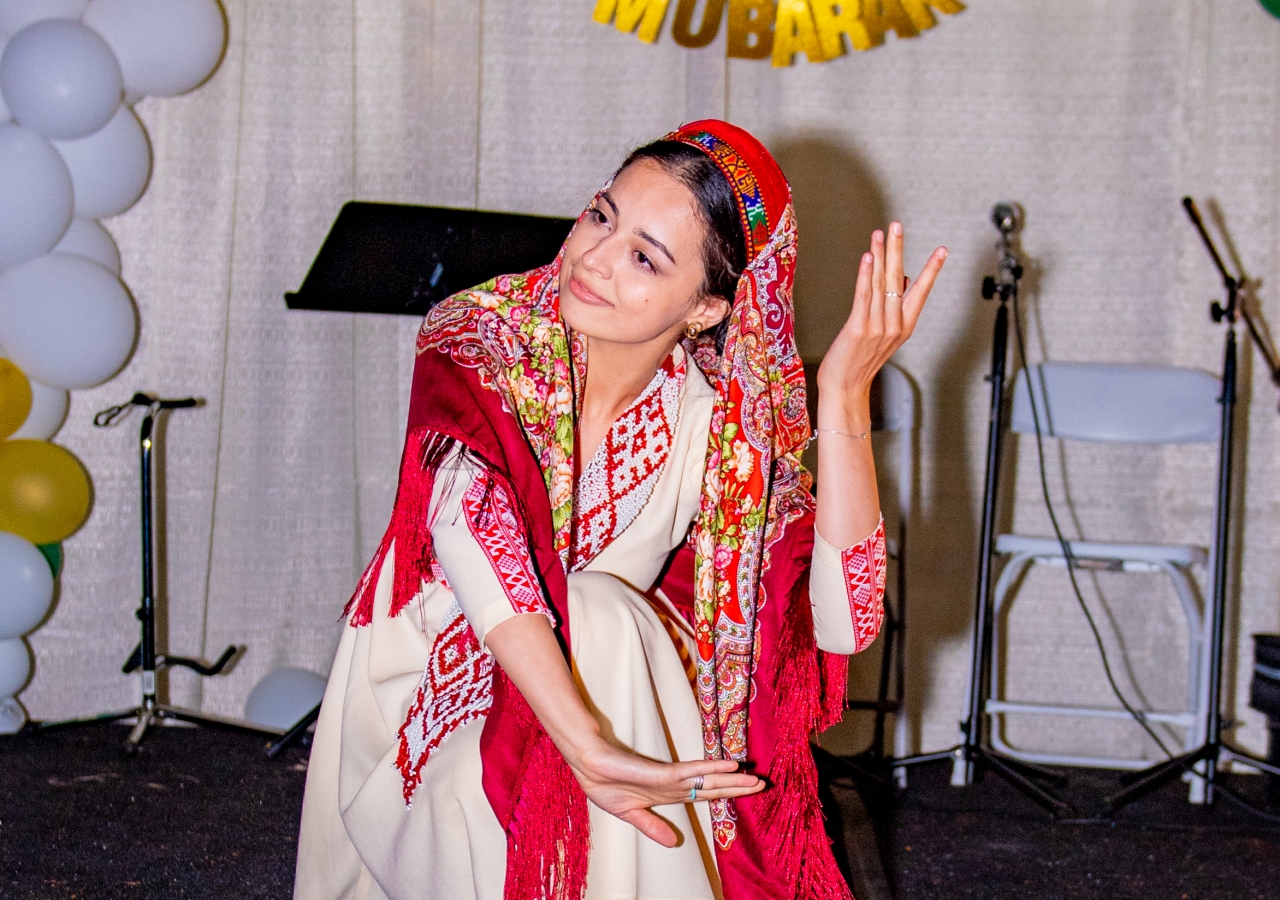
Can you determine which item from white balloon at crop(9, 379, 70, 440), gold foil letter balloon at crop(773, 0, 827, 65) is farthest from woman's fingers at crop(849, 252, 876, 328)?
white balloon at crop(9, 379, 70, 440)

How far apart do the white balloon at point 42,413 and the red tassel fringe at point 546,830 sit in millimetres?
2037

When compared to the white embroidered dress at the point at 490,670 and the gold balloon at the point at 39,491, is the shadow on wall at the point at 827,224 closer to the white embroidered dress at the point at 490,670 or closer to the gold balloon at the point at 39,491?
the white embroidered dress at the point at 490,670

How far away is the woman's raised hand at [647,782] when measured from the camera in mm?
1005

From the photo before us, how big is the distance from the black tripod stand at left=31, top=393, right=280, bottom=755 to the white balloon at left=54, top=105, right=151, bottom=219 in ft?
1.61

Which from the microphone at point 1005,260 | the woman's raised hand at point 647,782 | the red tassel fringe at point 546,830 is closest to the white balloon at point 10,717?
the red tassel fringe at point 546,830

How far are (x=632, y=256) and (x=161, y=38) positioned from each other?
6.07ft

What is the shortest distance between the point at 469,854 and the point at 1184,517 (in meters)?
2.37

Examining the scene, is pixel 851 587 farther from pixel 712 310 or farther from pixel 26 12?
pixel 26 12

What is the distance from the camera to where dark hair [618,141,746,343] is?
130 centimetres

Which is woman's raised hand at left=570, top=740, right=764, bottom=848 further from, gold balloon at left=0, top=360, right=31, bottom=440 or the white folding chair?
gold balloon at left=0, top=360, right=31, bottom=440

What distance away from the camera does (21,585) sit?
8.32 ft

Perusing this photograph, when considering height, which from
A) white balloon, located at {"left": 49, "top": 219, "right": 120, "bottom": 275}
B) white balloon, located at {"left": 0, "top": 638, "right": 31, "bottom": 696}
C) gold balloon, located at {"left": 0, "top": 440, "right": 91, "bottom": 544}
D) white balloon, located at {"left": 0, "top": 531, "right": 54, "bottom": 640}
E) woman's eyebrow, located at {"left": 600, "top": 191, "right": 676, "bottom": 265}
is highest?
white balloon, located at {"left": 49, "top": 219, "right": 120, "bottom": 275}

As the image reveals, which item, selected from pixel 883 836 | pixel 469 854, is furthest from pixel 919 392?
pixel 469 854

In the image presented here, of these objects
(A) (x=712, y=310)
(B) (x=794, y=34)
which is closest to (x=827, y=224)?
(B) (x=794, y=34)
